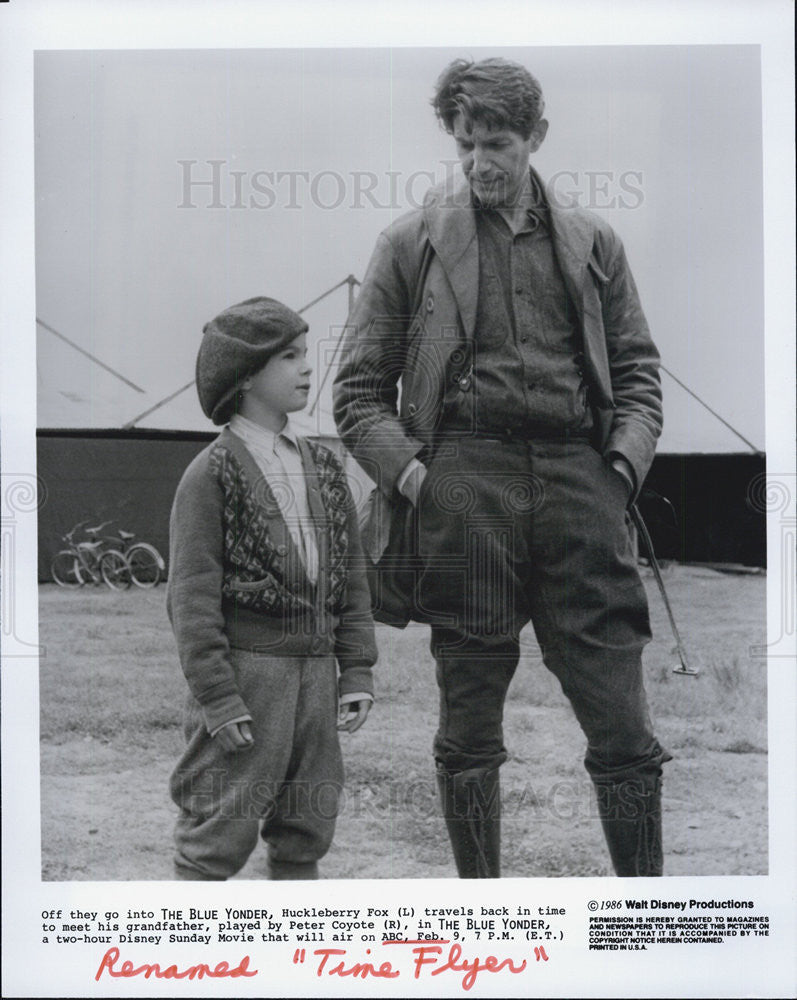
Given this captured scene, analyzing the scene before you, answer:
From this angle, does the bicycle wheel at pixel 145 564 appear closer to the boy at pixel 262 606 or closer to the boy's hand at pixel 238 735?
the boy at pixel 262 606

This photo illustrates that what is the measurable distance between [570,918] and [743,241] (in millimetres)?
2129

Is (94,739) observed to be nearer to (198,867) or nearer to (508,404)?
(198,867)

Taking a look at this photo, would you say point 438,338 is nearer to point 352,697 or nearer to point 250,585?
point 250,585

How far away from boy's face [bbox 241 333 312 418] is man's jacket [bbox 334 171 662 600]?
0.13 meters

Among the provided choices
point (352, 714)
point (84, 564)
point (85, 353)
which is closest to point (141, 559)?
point (84, 564)

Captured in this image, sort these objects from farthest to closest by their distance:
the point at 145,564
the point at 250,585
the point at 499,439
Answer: the point at 145,564 → the point at 499,439 → the point at 250,585

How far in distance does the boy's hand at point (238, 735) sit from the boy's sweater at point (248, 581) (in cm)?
2

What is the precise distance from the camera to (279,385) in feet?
11.1

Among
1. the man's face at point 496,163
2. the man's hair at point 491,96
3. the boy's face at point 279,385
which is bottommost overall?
the boy's face at point 279,385

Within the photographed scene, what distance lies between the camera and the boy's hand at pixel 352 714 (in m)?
3.44

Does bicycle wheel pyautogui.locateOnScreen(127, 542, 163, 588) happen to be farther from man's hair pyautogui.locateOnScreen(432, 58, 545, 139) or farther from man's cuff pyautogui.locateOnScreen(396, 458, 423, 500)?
man's hair pyautogui.locateOnScreen(432, 58, 545, 139)

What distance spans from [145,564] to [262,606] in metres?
0.44

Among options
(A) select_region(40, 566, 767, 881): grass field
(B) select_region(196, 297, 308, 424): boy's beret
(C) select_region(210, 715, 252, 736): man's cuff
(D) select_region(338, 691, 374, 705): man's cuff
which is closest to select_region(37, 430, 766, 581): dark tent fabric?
(A) select_region(40, 566, 767, 881): grass field

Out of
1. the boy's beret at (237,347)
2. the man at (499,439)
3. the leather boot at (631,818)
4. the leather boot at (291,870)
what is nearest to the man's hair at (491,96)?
the man at (499,439)
